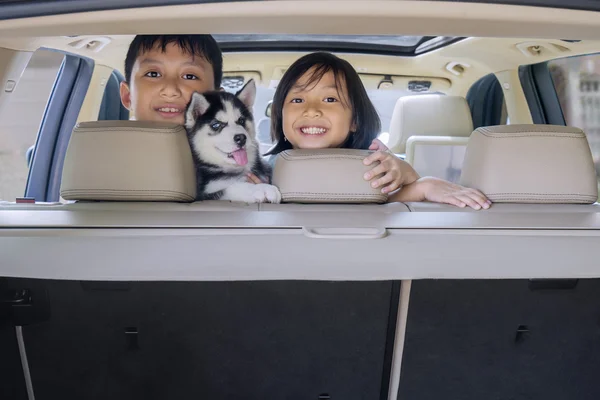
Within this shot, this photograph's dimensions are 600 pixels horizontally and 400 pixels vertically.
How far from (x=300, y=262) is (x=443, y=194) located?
0.80 meters

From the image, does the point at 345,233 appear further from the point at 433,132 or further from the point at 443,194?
the point at 433,132

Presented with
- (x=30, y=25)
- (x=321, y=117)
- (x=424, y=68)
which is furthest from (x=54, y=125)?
(x=424, y=68)

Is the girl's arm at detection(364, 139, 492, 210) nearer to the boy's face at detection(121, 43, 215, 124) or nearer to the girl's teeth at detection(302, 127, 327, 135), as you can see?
the girl's teeth at detection(302, 127, 327, 135)

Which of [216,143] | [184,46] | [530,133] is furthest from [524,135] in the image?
[184,46]

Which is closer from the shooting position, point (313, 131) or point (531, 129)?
point (531, 129)

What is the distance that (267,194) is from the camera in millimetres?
1957

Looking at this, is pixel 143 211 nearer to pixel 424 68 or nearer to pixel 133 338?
pixel 133 338

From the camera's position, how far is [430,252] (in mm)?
1596

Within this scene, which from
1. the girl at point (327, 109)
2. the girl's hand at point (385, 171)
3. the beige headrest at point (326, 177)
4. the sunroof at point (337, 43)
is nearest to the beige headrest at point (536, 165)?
the girl's hand at point (385, 171)

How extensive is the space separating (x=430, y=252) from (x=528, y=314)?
1.58ft

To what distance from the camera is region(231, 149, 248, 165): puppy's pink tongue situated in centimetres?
225

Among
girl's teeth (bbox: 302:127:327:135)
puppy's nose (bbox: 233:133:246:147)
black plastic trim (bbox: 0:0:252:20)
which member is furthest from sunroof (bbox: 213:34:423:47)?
black plastic trim (bbox: 0:0:252:20)

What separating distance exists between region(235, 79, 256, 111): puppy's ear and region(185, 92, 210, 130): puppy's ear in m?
0.25

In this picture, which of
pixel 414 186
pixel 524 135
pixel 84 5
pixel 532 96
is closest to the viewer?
pixel 84 5
